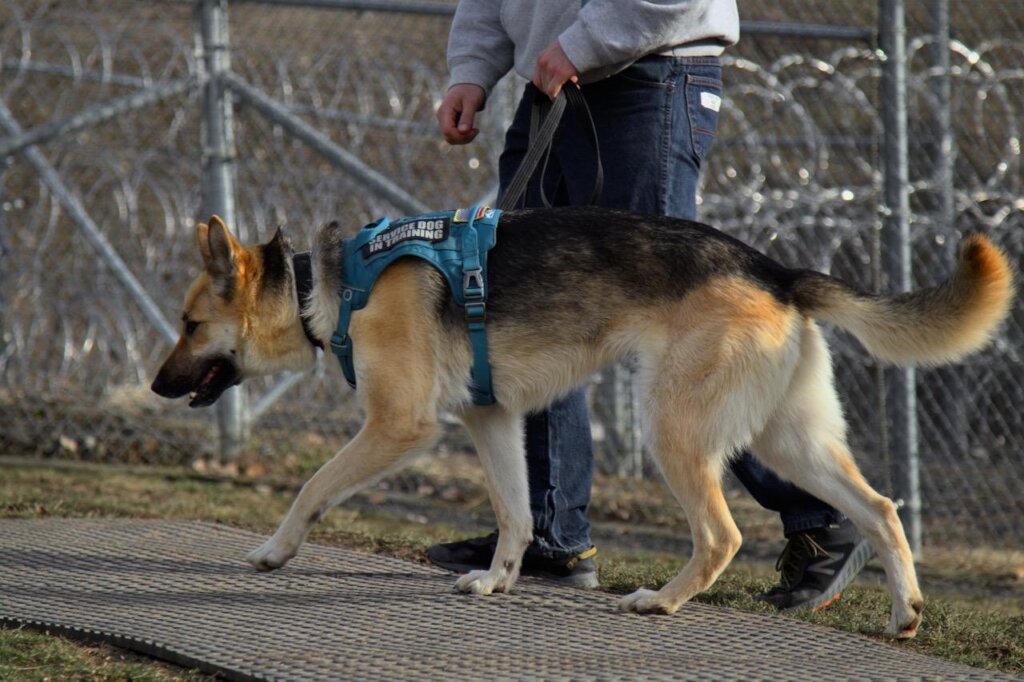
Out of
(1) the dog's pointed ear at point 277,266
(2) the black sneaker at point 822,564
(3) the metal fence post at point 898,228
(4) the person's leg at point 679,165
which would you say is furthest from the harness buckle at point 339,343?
(3) the metal fence post at point 898,228

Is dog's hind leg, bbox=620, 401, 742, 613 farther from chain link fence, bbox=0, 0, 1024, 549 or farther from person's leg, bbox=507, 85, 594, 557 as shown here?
chain link fence, bbox=0, 0, 1024, 549

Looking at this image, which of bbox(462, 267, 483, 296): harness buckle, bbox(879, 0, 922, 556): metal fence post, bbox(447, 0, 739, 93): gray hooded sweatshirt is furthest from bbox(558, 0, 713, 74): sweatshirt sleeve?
bbox(879, 0, 922, 556): metal fence post

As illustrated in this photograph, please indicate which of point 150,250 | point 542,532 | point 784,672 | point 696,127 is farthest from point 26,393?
point 784,672

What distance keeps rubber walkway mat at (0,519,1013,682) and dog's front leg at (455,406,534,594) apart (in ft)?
0.31

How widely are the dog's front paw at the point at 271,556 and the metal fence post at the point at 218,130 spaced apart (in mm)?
3005

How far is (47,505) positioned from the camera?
15.8 feet

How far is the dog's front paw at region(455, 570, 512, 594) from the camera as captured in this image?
3.52 m

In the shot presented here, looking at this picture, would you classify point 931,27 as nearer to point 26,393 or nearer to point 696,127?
point 696,127

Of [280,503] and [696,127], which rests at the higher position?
[696,127]

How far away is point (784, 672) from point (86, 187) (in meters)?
5.68

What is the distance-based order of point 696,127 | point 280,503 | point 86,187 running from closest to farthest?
point 696,127
point 280,503
point 86,187

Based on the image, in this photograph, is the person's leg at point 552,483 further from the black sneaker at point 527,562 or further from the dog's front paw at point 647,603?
the dog's front paw at point 647,603

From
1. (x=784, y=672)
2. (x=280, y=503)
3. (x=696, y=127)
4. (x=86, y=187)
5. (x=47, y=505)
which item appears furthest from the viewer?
(x=86, y=187)

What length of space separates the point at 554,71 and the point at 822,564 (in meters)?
1.69
